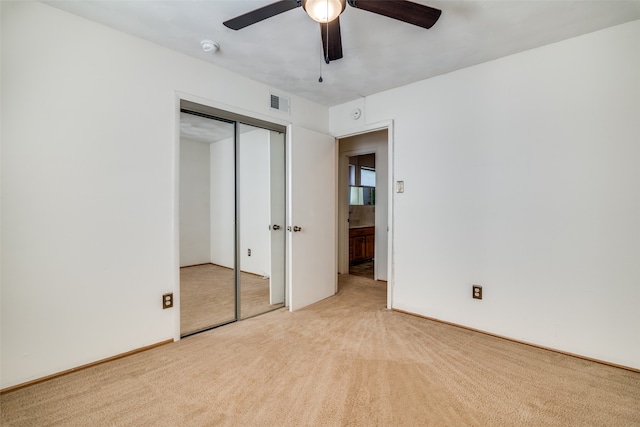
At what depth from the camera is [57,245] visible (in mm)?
1877

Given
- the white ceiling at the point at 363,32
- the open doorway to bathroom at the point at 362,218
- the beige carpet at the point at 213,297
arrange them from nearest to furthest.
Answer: the white ceiling at the point at 363,32 → the beige carpet at the point at 213,297 → the open doorway to bathroom at the point at 362,218

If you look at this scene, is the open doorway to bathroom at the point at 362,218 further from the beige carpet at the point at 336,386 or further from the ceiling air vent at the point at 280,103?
the beige carpet at the point at 336,386

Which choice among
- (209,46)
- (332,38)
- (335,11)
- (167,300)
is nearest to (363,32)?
(332,38)

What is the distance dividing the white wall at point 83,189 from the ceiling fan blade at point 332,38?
126 centimetres

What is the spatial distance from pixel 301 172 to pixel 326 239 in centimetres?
90

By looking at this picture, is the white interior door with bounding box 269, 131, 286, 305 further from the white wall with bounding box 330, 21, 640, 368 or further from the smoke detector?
the white wall with bounding box 330, 21, 640, 368

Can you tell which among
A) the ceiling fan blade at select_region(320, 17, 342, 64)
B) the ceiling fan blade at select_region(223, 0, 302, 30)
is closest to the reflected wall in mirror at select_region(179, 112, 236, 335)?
the ceiling fan blade at select_region(223, 0, 302, 30)

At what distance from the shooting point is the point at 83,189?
1.97 m

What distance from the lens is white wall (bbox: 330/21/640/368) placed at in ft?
6.69

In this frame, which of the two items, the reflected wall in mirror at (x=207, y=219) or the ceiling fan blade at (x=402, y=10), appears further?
the reflected wall in mirror at (x=207, y=219)

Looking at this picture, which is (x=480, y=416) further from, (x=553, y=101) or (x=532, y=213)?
(x=553, y=101)

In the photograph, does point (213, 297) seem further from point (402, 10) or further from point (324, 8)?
point (402, 10)

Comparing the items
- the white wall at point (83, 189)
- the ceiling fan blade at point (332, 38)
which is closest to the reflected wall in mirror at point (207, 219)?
the white wall at point (83, 189)

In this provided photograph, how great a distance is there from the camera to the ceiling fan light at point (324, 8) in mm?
1445
